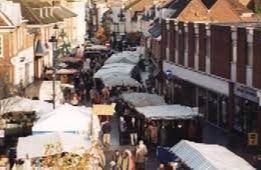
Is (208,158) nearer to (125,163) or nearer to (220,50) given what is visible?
(125,163)

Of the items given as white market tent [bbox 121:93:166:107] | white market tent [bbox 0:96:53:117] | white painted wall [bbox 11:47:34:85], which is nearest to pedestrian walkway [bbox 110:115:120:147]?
white market tent [bbox 121:93:166:107]

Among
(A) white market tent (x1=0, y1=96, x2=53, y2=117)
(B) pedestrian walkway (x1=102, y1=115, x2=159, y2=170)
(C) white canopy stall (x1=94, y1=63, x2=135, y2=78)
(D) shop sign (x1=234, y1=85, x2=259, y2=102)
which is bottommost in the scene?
(B) pedestrian walkway (x1=102, y1=115, x2=159, y2=170)

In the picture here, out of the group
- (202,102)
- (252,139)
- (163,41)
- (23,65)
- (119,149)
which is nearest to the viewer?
(252,139)

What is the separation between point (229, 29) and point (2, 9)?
52.7 feet

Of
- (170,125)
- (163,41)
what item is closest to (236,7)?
(163,41)

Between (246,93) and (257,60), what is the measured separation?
1.92m

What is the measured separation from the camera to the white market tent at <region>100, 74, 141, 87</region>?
52625 mm

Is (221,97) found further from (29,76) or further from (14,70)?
(29,76)

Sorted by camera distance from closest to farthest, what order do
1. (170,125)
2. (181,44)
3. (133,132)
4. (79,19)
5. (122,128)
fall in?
(170,125), (133,132), (122,128), (181,44), (79,19)

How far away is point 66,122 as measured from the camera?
30906 mm

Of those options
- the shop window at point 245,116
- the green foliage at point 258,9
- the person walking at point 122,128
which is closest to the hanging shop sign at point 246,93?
the shop window at point 245,116

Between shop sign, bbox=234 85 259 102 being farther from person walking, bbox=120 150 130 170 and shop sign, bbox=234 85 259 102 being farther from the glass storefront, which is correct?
person walking, bbox=120 150 130 170

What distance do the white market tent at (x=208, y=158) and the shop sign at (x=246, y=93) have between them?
9495 mm

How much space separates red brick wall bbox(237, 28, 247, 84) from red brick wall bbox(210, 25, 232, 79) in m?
1.37
